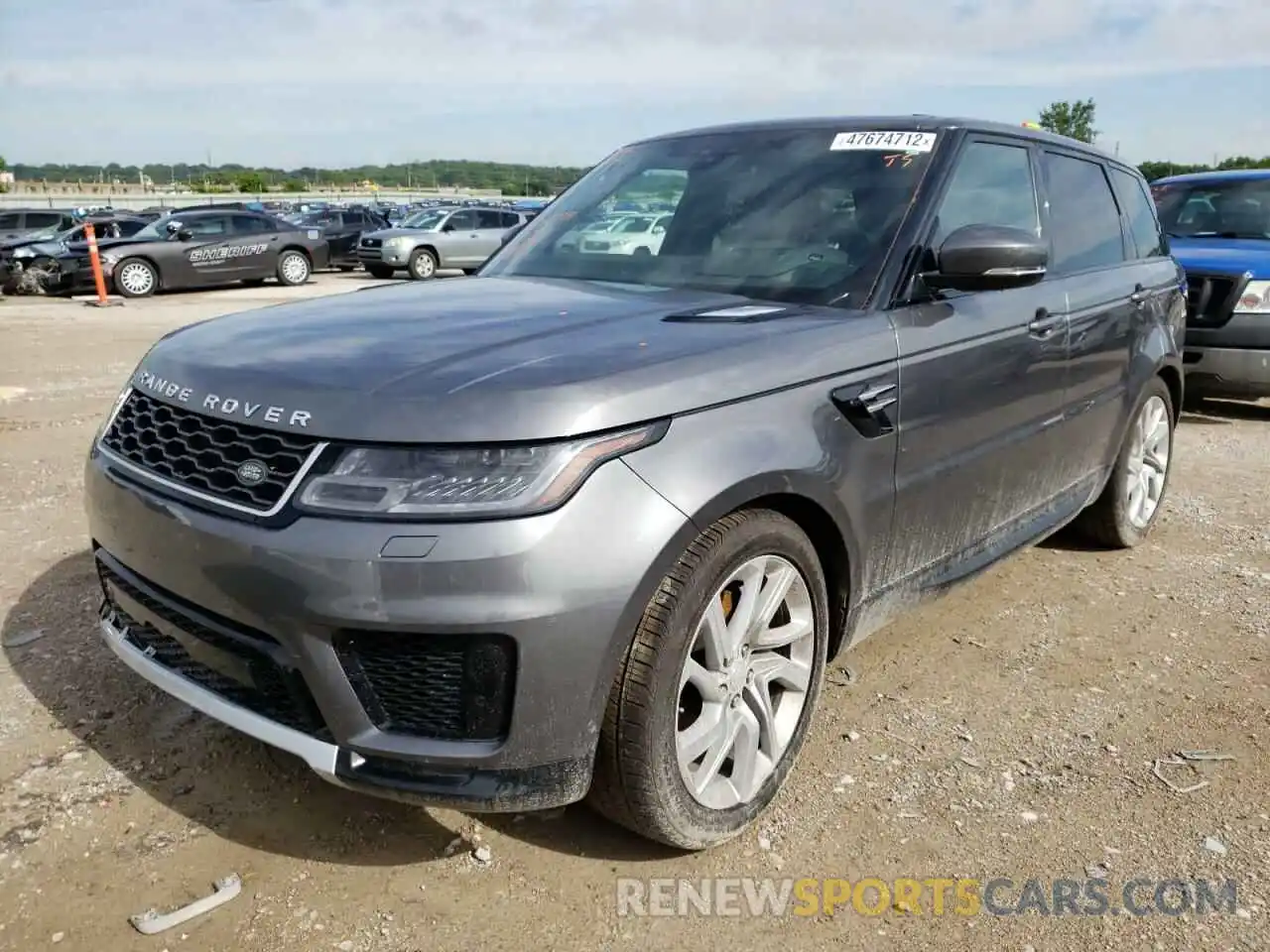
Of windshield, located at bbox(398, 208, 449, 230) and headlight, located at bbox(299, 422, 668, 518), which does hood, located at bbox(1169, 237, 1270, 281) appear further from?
windshield, located at bbox(398, 208, 449, 230)

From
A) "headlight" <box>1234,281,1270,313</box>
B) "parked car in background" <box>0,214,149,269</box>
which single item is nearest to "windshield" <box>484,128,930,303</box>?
"headlight" <box>1234,281,1270,313</box>

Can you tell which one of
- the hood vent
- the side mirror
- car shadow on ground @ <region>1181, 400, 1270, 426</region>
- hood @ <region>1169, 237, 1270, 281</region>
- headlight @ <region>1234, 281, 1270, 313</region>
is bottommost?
car shadow on ground @ <region>1181, 400, 1270, 426</region>

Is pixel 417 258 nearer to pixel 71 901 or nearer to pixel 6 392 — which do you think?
pixel 6 392

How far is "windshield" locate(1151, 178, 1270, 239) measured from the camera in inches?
331

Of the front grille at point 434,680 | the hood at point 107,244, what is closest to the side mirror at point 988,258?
the front grille at point 434,680

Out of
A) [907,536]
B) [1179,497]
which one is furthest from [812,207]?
[1179,497]

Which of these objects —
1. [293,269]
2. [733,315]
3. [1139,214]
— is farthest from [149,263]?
[733,315]

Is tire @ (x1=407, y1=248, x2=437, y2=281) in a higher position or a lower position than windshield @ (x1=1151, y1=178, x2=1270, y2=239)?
lower

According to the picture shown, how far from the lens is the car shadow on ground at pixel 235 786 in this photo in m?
2.64

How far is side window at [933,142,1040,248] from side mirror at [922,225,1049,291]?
0.18 metres

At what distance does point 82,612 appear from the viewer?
3971 mm

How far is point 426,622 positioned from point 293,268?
1961 centimetres

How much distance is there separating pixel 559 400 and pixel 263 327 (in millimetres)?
1079

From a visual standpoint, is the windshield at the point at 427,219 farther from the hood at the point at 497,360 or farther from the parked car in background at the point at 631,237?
the hood at the point at 497,360
